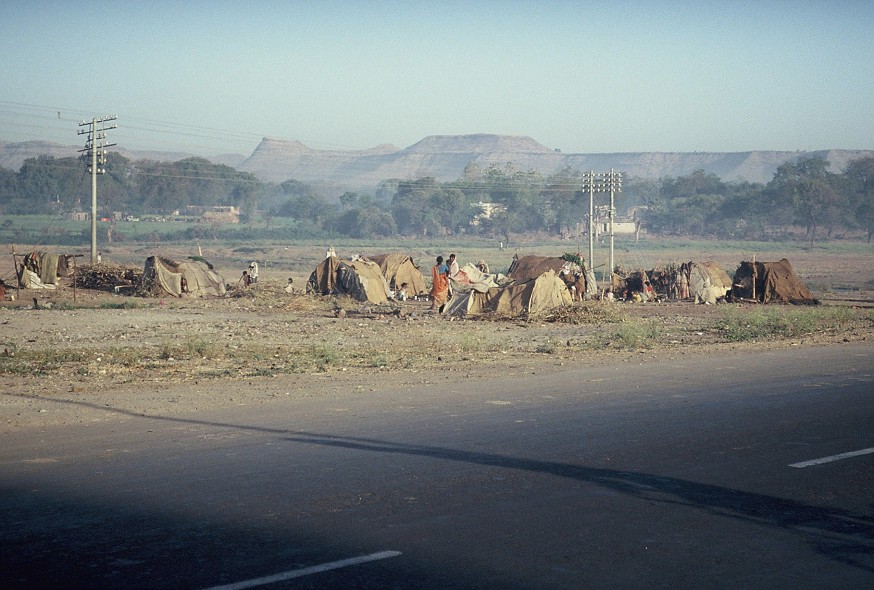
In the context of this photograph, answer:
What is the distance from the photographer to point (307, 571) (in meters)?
5.98

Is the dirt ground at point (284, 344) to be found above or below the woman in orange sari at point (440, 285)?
below

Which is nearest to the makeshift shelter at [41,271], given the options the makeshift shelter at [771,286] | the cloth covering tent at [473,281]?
the cloth covering tent at [473,281]

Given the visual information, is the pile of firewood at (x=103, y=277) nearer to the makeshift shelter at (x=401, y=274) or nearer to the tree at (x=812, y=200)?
the makeshift shelter at (x=401, y=274)

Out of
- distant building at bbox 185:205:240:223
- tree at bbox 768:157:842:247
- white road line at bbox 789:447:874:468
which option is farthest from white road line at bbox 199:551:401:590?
distant building at bbox 185:205:240:223

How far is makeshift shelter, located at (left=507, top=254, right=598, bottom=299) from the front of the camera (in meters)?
32.7

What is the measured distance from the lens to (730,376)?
15.5m

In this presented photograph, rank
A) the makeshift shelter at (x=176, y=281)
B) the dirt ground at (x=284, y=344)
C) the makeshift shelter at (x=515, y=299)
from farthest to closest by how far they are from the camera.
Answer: the makeshift shelter at (x=176, y=281) → the makeshift shelter at (x=515, y=299) → the dirt ground at (x=284, y=344)

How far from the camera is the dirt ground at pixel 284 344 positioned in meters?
13.8

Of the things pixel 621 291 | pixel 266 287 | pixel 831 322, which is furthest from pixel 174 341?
pixel 621 291

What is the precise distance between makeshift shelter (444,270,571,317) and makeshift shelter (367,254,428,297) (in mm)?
9688

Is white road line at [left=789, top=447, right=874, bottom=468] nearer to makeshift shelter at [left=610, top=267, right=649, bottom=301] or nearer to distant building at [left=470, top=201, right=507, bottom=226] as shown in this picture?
makeshift shelter at [left=610, top=267, right=649, bottom=301]

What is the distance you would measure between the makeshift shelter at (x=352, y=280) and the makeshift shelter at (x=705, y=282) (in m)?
11.0

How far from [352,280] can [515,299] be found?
8262mm

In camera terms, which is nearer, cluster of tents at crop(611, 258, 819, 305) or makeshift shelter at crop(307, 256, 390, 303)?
makeshift shelter at crop(307, 256, 390, 303)
